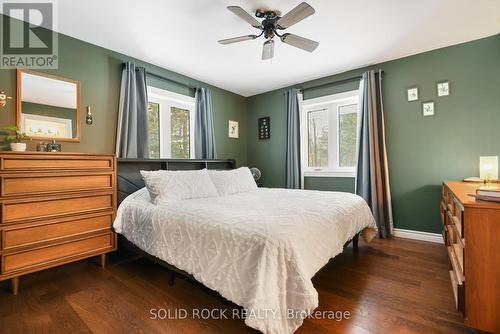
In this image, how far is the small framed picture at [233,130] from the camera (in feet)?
14.8

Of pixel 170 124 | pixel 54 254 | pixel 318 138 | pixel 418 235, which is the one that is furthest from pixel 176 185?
pixel 418 235

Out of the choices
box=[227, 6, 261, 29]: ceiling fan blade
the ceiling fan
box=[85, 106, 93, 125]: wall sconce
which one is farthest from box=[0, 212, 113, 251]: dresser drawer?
box=[227, 6, 261, 29]: ceiling fan blade

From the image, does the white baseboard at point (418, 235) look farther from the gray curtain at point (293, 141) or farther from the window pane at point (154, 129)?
the window pane at point (154, 129)

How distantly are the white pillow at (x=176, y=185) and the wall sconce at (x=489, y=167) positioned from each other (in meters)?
2.95

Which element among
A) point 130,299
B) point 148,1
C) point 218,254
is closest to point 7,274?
point 130,299

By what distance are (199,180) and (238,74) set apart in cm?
201

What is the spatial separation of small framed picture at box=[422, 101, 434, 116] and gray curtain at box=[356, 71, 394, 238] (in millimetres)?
480

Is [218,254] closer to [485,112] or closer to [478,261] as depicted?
[478,261]

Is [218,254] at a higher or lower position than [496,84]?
lower

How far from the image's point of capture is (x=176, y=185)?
2.34m

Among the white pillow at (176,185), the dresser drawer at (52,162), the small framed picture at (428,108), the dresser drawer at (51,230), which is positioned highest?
the small framed picture at (428,108)

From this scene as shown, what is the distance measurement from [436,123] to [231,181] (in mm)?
2741

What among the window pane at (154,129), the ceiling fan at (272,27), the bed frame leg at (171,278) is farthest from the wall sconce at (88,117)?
the bed frame leg at (171,278)

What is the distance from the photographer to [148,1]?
204cm
